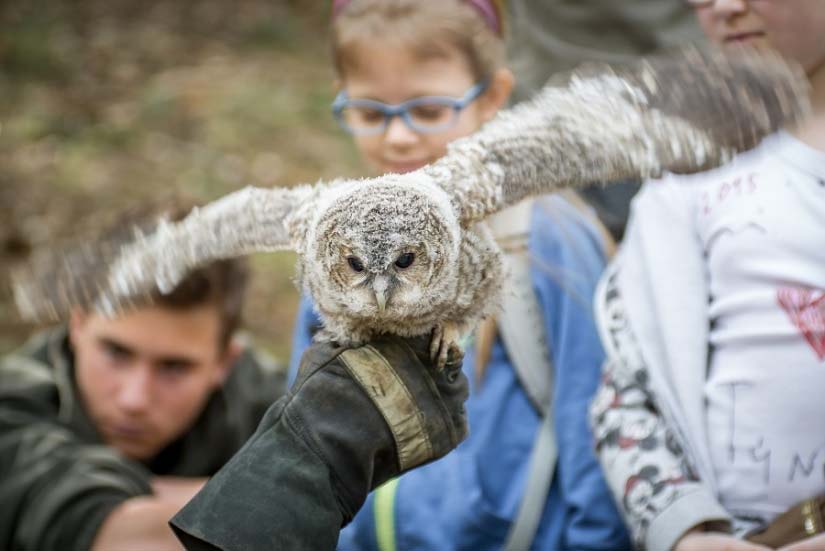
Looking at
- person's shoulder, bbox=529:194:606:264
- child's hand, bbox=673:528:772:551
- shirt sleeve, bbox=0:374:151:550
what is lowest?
child's hand, bbox=673:528:772:551

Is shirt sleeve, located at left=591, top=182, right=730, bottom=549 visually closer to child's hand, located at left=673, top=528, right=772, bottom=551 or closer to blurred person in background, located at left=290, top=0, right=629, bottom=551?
child's hand, located at left=673, top=528, right=772, bottom=551

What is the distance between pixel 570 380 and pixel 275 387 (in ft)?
5.57

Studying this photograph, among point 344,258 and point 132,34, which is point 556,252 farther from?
point 132,34

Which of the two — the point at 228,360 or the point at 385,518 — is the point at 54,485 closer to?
the point at 228,360

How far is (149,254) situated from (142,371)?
829mm

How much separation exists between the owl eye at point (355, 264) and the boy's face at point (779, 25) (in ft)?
3.94

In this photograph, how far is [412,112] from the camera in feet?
9.69

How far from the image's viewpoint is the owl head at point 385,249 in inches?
86.3

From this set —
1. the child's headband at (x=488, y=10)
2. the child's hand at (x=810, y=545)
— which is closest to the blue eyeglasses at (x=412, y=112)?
the child's headband at (x=488, y=10)

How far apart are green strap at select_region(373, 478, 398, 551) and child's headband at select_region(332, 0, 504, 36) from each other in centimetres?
160

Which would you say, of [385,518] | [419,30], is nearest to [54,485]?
[385,518]

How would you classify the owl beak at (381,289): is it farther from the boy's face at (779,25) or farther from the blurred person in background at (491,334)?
the boy's face at (779,25)

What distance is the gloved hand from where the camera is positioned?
6.26 feet

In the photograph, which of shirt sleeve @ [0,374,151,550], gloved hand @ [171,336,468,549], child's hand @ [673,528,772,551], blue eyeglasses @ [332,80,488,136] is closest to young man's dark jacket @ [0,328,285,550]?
shirt sleeve @ [0,374,151,550]
